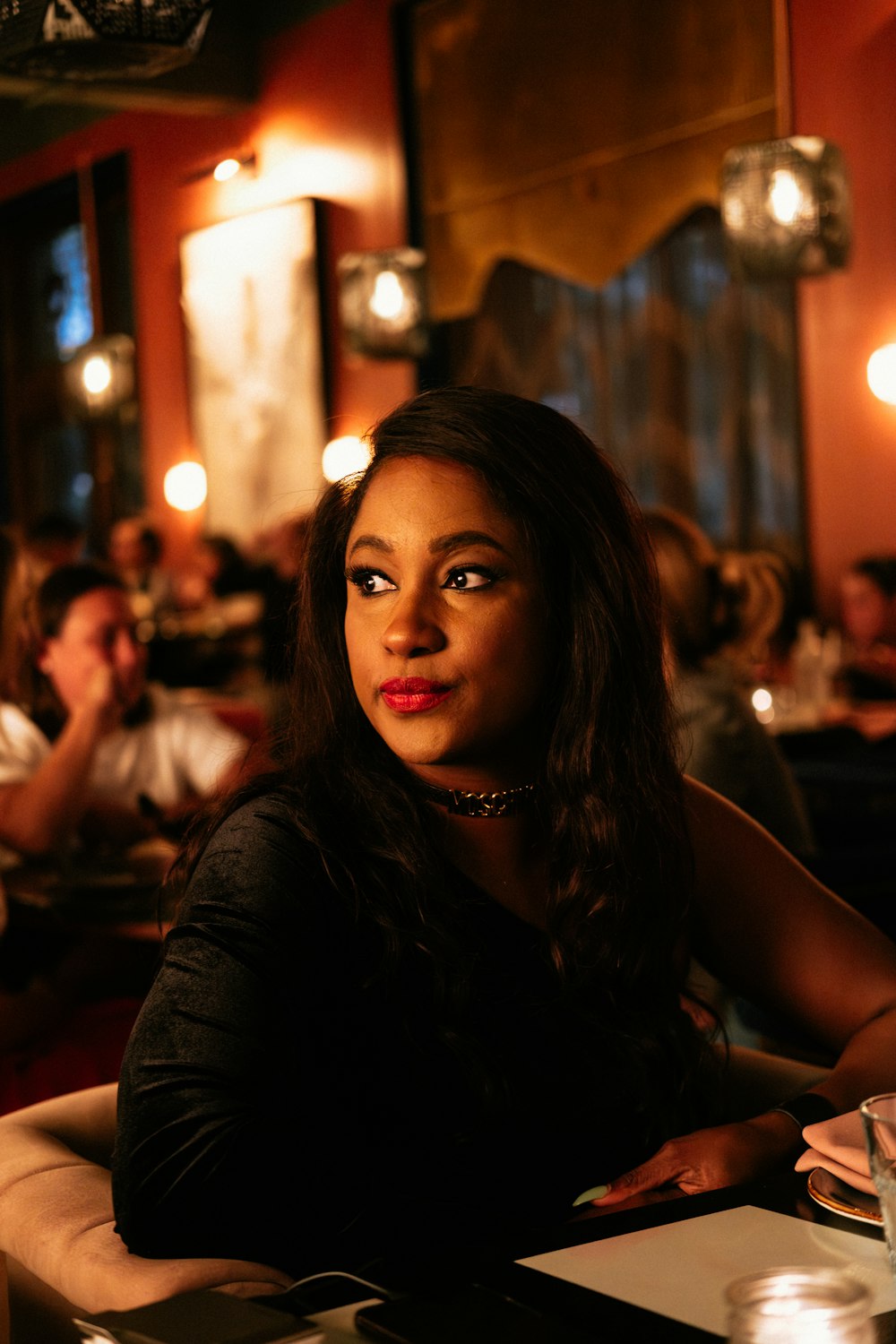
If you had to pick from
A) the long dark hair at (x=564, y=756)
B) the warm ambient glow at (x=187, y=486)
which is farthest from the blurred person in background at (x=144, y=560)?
the long dark hair at (x=564, y=756)

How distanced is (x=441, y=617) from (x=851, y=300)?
521 centimetres

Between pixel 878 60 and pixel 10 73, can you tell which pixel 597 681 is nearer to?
pixel 10 73

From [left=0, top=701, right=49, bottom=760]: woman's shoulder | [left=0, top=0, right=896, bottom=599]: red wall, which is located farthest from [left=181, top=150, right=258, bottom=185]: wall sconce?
[left=0, top=701, right=49, bottom=760]: woman's shoulder

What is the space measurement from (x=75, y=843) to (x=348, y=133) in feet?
21.0

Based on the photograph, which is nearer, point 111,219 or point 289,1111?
point 289,1111

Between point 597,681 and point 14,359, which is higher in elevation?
point 14,359

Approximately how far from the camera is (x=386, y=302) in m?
7.23

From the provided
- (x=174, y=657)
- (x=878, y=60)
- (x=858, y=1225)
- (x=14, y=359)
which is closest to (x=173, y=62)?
(x=858, y=1225)

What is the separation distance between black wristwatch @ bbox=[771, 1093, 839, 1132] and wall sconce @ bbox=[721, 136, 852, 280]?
4.41 metres

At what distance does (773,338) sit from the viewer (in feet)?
21.2

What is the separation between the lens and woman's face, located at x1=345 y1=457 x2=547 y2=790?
131cm

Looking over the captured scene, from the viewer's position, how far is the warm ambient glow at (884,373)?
579 centimetres

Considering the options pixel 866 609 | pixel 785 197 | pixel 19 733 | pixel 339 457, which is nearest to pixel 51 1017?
pixel 19 733

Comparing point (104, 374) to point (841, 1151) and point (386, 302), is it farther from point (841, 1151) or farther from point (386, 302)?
point (841, 1151)
